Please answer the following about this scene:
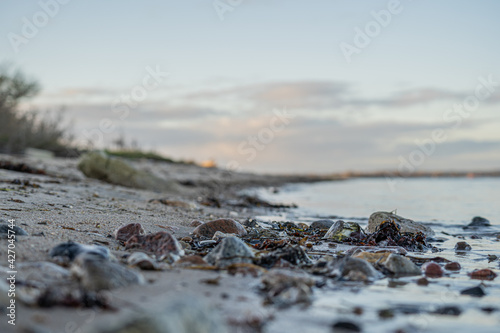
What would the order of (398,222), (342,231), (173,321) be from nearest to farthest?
(173,321) → (342,231) → (398,222)

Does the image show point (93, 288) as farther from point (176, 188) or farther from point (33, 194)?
point (176, 188)

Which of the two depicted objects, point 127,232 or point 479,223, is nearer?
point 127,232

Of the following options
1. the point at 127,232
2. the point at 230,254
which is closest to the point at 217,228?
the point at 127,232

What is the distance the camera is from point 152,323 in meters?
1.54

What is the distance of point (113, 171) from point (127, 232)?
6.81 metres

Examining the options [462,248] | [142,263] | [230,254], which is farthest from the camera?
[462,248]

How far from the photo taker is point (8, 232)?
336 centimetres

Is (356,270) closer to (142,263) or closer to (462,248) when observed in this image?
(142,263)

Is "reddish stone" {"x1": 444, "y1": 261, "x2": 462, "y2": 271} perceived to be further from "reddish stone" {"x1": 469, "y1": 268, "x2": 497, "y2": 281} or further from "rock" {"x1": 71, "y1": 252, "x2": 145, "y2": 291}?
"rock" {"x1": 71, "y1": 252, "x2": 145, "y2": 291}

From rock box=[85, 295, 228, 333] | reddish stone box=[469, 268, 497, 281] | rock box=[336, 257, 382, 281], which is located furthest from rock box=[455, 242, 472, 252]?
rock box=[85, 295, 228, 333]

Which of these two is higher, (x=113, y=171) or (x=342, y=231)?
(x=113, y=171)

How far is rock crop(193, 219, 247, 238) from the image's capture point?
16.3 feet

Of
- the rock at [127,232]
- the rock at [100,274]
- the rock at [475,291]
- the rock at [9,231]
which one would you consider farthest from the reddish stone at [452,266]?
the rock at [9,231]

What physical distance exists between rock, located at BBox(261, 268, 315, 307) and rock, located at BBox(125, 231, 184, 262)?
954 mm
